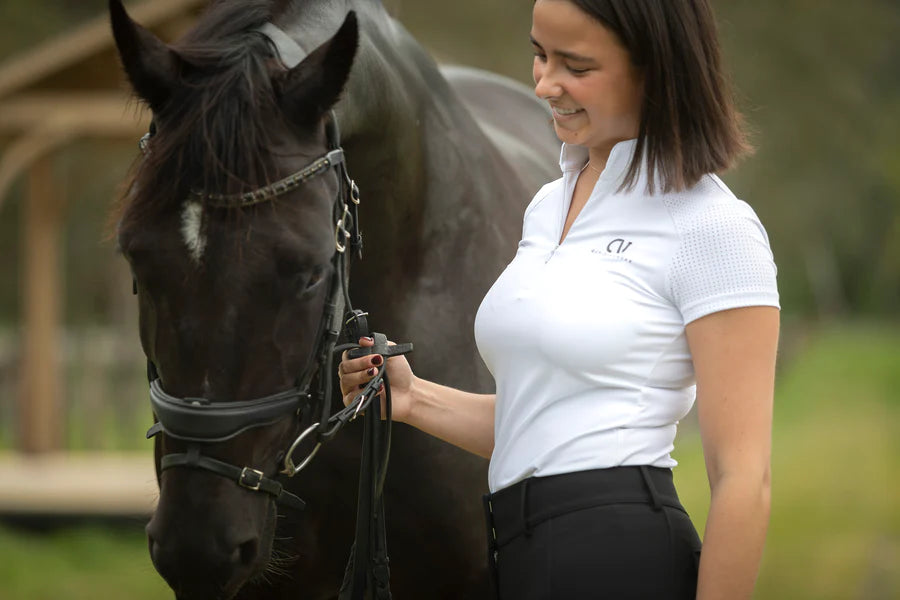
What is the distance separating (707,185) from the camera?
184 centimetres

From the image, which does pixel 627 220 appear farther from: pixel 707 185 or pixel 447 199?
pixel 447 199

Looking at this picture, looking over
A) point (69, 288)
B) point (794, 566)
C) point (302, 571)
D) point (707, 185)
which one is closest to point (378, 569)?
point (302, 571)

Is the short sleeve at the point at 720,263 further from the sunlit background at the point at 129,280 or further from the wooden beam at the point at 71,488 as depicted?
the wooden beam at the point at 71,488

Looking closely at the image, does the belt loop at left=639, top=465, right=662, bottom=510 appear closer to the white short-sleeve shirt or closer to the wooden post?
the white short-sleeve shirt

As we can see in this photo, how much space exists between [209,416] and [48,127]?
235 inches

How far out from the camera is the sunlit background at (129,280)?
689cm

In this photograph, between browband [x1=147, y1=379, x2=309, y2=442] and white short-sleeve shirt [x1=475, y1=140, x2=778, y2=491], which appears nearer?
white short-sleeve shirt [x1=475, y1=140, x2=778, y2=491]

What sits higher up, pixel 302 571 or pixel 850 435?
pixel 302 571

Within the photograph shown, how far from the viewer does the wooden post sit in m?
7.84

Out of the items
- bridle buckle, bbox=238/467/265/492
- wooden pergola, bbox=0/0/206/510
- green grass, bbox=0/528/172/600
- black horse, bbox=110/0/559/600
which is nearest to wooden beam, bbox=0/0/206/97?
wooden pergola, bbox=0/0/206/510

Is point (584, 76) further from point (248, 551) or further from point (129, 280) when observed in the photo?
point (129, 280)

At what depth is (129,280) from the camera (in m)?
14.2

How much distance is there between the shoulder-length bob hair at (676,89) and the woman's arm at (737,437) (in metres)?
0.26

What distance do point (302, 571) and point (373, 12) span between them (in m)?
1.40
